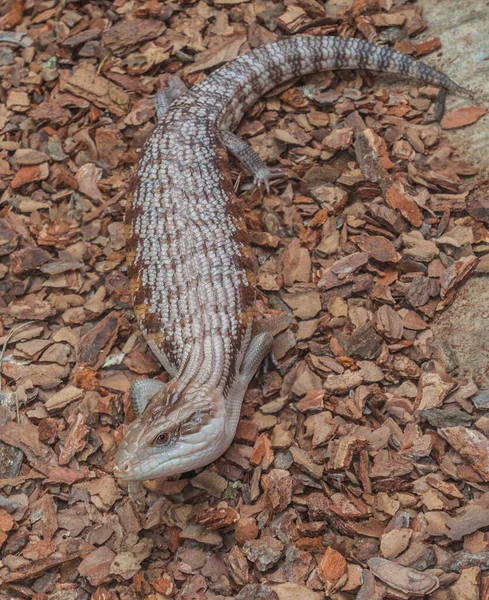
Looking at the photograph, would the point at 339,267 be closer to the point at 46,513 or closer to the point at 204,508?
the point at 204,508

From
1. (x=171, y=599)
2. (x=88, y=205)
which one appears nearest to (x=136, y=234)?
(x=88, y=205)

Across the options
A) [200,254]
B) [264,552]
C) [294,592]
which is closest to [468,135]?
[200,254]

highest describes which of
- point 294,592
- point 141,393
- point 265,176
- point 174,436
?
point 265,176

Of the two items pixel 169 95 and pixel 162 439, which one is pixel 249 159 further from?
pixel 162 439

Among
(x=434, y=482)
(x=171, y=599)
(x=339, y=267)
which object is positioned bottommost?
(x=171, y=599)

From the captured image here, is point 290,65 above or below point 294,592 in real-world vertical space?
above

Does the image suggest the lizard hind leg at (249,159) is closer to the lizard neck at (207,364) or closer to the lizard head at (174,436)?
the lizard neck at (207,364)
